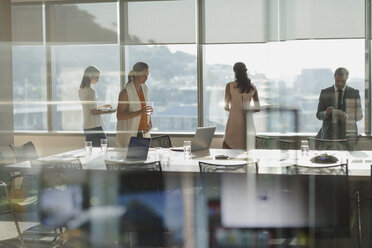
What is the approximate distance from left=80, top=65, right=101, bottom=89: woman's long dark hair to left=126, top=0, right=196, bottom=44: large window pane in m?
0.24

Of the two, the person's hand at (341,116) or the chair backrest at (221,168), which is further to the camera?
the chair backrest at (221,168)

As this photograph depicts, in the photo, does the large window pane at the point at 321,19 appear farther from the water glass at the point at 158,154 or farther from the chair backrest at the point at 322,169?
the water glass at the point at 158,154

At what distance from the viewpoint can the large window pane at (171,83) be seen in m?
2.31

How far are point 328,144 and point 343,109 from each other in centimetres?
19

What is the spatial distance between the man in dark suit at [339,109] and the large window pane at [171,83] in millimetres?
619

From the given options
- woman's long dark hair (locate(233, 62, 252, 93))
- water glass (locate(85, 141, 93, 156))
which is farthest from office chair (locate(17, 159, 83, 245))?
woman's long dark hair (locate(233, 62, 252, 93))

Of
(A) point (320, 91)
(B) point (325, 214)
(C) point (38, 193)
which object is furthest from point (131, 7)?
(B) point (325, 214)

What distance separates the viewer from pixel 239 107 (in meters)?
2.35

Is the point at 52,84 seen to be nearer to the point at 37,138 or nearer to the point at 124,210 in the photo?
the point at 37,138

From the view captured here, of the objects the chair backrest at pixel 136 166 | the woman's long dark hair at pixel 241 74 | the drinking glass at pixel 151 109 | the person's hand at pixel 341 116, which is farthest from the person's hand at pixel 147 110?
the person's hand at pixel 341 116

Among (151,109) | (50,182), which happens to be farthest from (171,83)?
(50,182)

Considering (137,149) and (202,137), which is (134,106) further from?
(202,137)

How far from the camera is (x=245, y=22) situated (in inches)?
87.6

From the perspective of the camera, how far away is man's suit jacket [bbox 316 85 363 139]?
2193 mm
